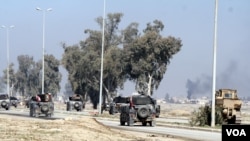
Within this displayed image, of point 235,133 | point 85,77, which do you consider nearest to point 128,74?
point 85,77

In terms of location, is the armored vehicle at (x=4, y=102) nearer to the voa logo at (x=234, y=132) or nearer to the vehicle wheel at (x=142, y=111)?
the vehicle wheel at (x=142, y=111)

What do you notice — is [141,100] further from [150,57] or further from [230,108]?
[150,57]

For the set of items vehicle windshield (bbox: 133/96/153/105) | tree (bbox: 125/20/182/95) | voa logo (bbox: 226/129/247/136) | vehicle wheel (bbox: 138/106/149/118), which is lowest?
vehicle wheel (bbox: 138/106/149/118)

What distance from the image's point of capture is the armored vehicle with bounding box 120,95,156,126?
3878 cm

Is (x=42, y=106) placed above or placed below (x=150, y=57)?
below

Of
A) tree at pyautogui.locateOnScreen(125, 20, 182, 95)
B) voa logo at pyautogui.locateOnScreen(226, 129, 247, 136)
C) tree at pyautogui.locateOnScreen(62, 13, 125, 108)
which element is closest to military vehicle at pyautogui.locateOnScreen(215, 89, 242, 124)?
voa logo at pyautogui.locateOnScreen(226, 129, 247, 136)

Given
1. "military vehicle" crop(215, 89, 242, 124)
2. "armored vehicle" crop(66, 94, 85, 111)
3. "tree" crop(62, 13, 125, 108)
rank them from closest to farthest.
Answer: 1. "military vehicle" crop(215, 89, 242, 124)
2. "armored vehicle" crop(66, 94, 85, 111)
3. "tree" crop(62, 13, 125, 108)

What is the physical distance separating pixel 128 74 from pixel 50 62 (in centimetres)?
5171

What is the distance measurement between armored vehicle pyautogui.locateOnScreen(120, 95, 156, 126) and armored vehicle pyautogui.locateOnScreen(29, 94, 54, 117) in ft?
48.4

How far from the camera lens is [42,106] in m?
53.7

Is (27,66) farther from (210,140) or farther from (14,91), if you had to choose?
(210,140)

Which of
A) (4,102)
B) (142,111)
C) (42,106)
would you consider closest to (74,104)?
(4,102)

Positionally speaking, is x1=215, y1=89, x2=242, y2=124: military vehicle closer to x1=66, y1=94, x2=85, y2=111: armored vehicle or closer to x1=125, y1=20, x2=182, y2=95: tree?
x1=66, y1=94, x2=85, y2=111: armored vehicle

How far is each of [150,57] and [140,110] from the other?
167 feet
